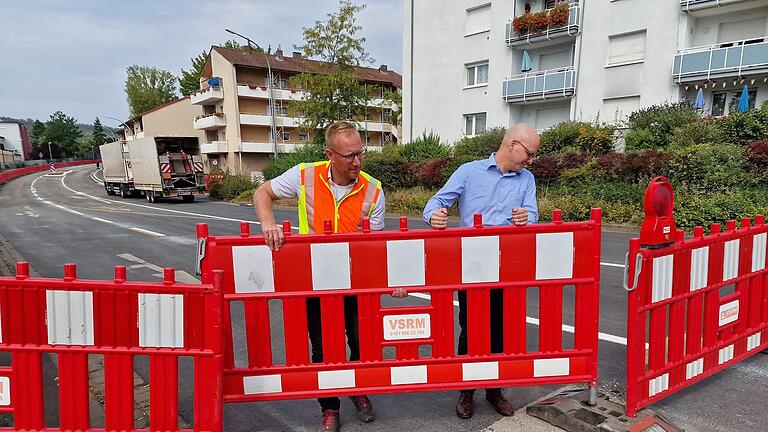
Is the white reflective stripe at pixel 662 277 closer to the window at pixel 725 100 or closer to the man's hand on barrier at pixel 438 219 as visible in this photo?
the man's hand on barrier at pixel 438 219

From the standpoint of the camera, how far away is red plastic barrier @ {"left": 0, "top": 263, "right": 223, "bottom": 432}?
7.36ft

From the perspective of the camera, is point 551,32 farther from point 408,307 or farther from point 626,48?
point 408,307

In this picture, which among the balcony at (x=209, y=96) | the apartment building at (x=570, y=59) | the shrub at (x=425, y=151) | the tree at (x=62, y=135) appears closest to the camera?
the apartment building at (x=570, y=59)

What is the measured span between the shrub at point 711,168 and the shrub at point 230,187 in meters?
22.5

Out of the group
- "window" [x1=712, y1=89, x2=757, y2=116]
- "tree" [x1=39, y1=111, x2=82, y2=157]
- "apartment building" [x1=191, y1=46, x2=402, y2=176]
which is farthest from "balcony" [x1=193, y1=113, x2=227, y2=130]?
"tree" [x1=39, y1=111, x2=82, y2=157]

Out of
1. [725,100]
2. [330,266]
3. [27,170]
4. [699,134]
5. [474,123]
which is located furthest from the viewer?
[27,170]

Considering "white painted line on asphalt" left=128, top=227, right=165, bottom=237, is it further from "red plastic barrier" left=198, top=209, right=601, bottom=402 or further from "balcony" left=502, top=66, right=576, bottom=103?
"balcony" left=502, top=66, right=576, bottom=103

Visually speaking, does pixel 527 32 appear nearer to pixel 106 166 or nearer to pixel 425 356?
pixel 425 356

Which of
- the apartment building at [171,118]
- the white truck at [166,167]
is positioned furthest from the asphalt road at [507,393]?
the apartment building at [171,118]

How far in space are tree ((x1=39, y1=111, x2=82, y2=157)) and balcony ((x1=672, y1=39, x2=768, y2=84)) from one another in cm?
11466

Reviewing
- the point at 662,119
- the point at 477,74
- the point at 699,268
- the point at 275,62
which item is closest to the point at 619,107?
the point at 662,119

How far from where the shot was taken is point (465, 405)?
9.95 ft

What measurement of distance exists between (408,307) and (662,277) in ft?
4.99

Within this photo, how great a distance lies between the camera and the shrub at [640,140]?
16.1 meters
